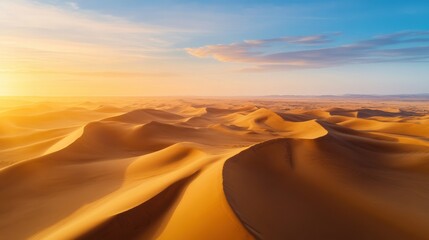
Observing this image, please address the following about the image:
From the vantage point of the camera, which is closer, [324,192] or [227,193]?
[227,193]

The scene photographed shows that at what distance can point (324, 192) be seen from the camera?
23.6 ft

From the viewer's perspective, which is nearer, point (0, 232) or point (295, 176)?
point (0, 232)

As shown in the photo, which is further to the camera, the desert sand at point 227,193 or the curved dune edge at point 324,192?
the curved dune edge at point 324,192

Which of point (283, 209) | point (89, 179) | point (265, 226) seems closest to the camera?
point (265, 226)

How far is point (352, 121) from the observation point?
94.6 ft

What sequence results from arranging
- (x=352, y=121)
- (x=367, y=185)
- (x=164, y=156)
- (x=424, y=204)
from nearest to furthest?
(x=424, y=204) < (x=367, y=185) < (x=164, y=156) < (x=352, y=121)

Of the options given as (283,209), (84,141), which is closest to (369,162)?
(283,209)

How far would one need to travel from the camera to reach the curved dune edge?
215 inches

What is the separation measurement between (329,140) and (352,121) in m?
19.8

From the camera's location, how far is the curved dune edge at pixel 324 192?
18.0 ft

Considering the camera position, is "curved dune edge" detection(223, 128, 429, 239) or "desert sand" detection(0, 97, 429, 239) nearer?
"desert sand" detection(0, 97, 429, 239)

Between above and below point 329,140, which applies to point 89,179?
below

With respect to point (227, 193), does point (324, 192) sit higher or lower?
lower

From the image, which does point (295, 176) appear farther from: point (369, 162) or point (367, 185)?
point (369, 162)
